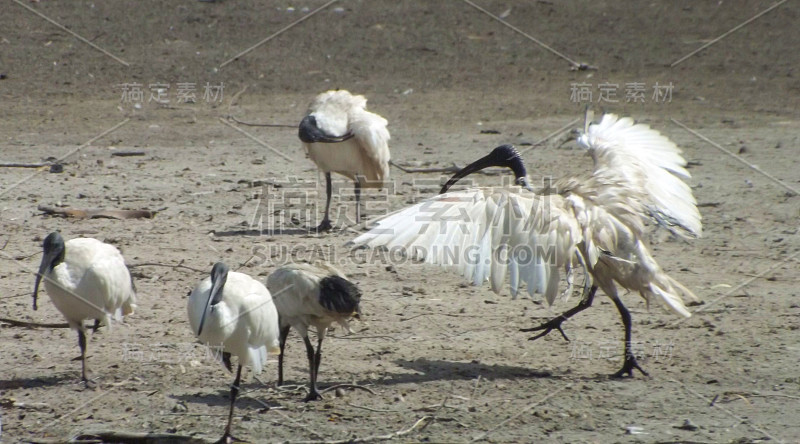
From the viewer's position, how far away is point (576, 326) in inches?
286

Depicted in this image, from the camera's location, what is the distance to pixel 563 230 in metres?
6.02

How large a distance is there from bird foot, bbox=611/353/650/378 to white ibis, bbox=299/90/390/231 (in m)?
3.74

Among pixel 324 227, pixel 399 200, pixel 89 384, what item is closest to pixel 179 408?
pixel 89 384

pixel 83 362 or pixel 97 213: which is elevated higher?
pixel 97 213

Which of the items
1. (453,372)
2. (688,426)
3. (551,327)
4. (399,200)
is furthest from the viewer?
(399,200)

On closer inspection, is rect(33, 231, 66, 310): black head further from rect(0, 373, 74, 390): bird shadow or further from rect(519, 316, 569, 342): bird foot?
rect(519, 316, 569, 342): bird foot

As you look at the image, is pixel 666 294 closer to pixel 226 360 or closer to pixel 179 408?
pixel 226 360

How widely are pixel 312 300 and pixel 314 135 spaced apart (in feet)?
12.3

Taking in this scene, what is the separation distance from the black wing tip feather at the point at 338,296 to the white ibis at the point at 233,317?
307mm

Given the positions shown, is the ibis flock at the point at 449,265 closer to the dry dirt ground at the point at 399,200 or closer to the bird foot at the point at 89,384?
the bird foot at the point at 89,384

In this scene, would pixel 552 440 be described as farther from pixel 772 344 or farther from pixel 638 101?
pixel 638 101

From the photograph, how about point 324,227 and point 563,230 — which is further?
point 324,227

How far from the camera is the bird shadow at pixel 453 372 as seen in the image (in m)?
6.34

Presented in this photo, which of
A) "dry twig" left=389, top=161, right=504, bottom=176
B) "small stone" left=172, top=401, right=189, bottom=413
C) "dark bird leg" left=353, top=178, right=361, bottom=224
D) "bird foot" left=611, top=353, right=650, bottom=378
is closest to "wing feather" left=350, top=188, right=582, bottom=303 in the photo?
"bird foot" left=611, top=353, right=650, bottom=378
